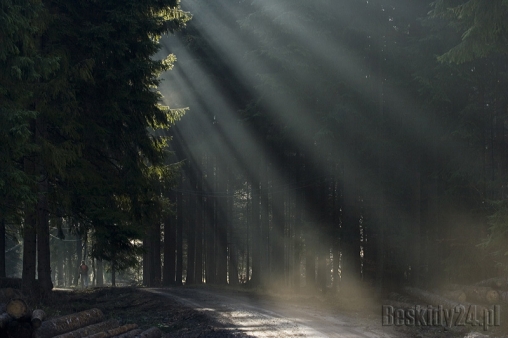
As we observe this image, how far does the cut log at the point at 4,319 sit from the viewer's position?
10484 millimetres

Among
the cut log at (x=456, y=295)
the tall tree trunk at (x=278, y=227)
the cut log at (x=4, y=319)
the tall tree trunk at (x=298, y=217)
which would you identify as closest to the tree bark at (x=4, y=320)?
the cut log at (x=4, y=319)

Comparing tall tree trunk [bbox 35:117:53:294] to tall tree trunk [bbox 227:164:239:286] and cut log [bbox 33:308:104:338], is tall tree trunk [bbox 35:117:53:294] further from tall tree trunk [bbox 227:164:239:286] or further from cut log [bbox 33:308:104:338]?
tall tree trunk [bbox 227:164:239:286]

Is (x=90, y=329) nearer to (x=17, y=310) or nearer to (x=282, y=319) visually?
(x=17, y=310)

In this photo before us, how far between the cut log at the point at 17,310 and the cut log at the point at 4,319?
3.2 inches

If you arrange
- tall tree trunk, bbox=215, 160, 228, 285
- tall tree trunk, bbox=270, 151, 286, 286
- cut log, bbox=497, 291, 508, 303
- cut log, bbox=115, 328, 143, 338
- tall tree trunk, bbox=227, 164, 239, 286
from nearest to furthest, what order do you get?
cut log, bbox=115, 328, 143, 338
cut log, bbox=497, 291, 508, 303
tall tree trunk, bbox=270, 151, 286, 286
tall tree trunk, bbox=227, 164, 239, 286
tall tree trunk, bbox=215, 160, 228, 285

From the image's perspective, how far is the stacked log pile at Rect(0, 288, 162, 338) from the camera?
10633 mm

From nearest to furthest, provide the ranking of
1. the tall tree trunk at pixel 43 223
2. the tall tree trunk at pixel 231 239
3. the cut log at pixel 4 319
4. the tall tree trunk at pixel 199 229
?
the cut log at pixel 4 319, the tall tree trunk at pixel 43 223, the tall tree trunk at pixel 231 239, the tall tree trunk at pixel 199 229

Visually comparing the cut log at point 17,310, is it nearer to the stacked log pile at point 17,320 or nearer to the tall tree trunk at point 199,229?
the stacked log pile at point 17,320

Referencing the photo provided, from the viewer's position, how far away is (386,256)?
80.6ft

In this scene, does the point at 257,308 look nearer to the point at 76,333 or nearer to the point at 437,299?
the point at 437,299

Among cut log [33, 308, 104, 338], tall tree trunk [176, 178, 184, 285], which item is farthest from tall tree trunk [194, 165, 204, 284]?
cut log [33, 308, 104, 338]

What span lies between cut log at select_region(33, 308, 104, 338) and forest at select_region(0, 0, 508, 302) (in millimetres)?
3323

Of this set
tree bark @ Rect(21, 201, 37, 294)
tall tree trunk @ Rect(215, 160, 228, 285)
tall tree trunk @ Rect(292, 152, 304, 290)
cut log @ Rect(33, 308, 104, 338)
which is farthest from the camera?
tall tree trunk @ Rect(215, 160, 228, 285)

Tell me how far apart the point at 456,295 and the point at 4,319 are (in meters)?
14.0
